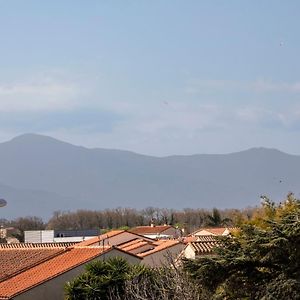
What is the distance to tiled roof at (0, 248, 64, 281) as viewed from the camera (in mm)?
35219

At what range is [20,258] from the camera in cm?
3878

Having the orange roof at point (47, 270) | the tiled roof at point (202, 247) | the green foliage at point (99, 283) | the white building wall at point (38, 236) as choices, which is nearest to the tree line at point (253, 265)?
the green foliage at point (99, 283)

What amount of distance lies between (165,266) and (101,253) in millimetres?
10135

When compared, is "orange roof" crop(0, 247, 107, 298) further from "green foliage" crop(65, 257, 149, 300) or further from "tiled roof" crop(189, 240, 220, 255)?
"tiled roof" crop(189, 240, 220, 255)

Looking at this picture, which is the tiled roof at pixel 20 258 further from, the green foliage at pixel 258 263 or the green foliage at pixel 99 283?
the green foliage at pixel 258 263

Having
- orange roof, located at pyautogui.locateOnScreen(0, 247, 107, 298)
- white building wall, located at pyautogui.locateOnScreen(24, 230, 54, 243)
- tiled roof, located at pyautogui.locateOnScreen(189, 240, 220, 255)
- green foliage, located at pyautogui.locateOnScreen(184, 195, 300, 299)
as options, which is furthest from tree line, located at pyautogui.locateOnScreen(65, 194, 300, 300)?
white building wall, located at pyautogui.locateOnScreen(24, 230, 54, 243)

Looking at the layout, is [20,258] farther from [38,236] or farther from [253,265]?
[38,236]

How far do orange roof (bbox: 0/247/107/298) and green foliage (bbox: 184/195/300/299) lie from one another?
13.2 metres

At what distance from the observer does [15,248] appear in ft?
140

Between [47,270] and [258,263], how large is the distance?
16.7 metres

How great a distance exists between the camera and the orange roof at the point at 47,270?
3052cm

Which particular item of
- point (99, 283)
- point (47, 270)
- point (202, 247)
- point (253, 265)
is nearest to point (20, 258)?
point (47, 270)

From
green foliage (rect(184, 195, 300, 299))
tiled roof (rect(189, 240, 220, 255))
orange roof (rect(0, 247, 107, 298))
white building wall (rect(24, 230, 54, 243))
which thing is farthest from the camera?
white building wall (rect(24, 230, 54, 243))

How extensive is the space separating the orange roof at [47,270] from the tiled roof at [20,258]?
2.48 ft
